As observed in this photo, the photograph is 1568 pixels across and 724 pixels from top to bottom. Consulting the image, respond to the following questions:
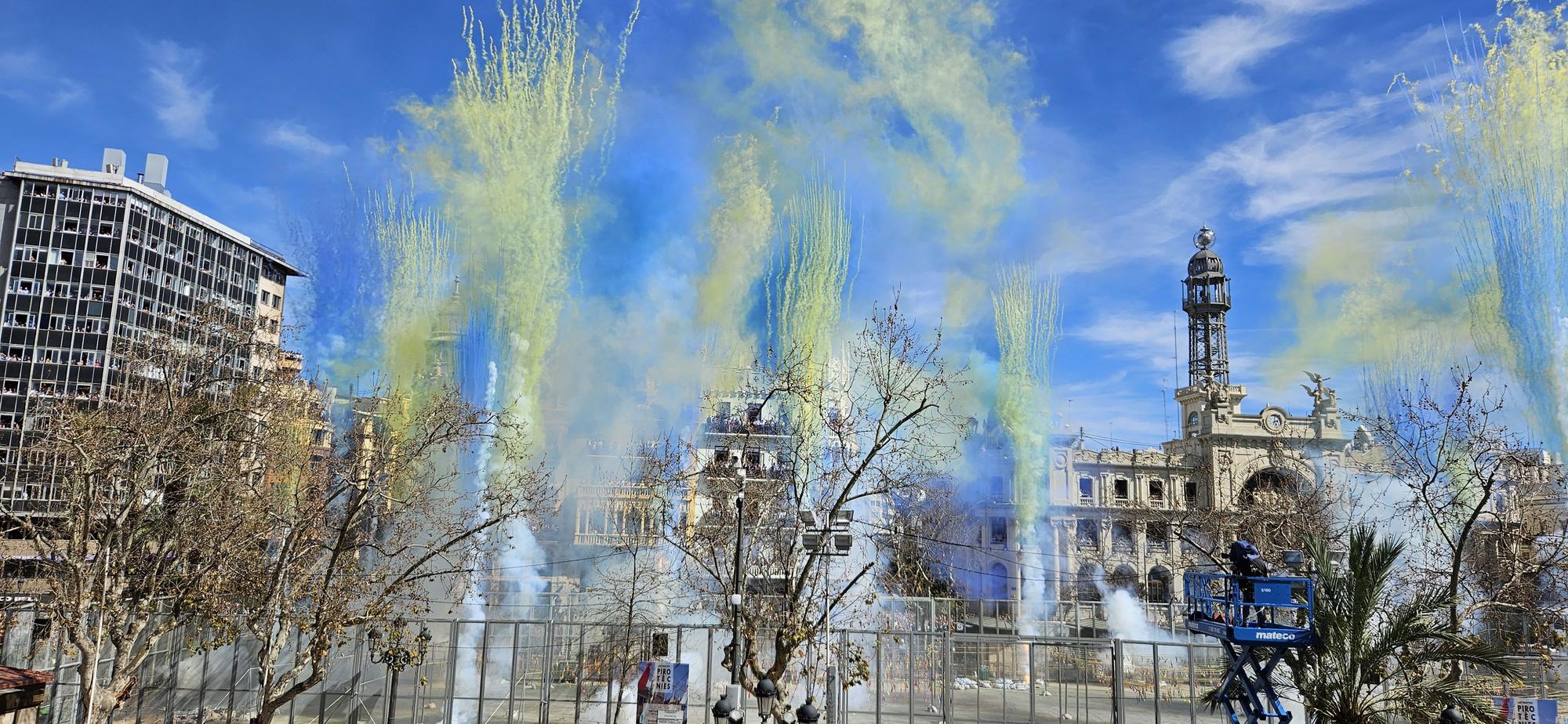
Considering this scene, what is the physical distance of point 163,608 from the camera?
30266mm

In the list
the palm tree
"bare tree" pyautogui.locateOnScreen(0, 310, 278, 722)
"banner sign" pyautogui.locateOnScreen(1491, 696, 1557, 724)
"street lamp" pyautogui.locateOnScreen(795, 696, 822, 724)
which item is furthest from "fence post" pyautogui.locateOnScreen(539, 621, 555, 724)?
"banner sign" pyautogui.locateOnScreen(1491, 696, 1557, 724)

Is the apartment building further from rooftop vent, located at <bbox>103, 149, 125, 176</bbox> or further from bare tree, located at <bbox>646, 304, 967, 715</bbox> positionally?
bare tree, located at <bbox>646, 304, 967, 715</bbox>

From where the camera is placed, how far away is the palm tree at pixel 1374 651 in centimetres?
1476

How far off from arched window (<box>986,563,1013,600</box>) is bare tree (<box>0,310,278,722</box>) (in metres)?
56.7

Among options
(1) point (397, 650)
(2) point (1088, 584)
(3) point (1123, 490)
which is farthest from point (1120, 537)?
(1) point (397, 650)

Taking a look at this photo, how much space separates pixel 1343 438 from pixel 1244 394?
24.7 ft

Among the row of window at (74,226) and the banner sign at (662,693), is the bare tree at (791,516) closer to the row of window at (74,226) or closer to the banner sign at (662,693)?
the banner sign at (662,693)

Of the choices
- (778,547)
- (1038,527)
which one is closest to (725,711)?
(778,547)

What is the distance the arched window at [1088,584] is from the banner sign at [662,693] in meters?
55.8

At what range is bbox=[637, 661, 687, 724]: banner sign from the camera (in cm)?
2184

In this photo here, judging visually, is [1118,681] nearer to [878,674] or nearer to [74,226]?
[878,674]

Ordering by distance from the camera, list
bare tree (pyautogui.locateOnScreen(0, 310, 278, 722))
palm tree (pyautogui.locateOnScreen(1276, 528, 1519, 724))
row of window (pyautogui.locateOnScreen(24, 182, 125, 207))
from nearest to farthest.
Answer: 1. palm tree (pyautogui.locateOnScreen(1276, 528, 1519, 724))
2. bare tree (pyautogui.locateOnScreen(0, 310, 278, 722))
3. row of window (pyautogui.locateOnScreen(24, 182, 125, 207))

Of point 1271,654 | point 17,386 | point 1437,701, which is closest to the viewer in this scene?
point 1437,701

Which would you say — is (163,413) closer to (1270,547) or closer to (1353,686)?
(1353,686)
